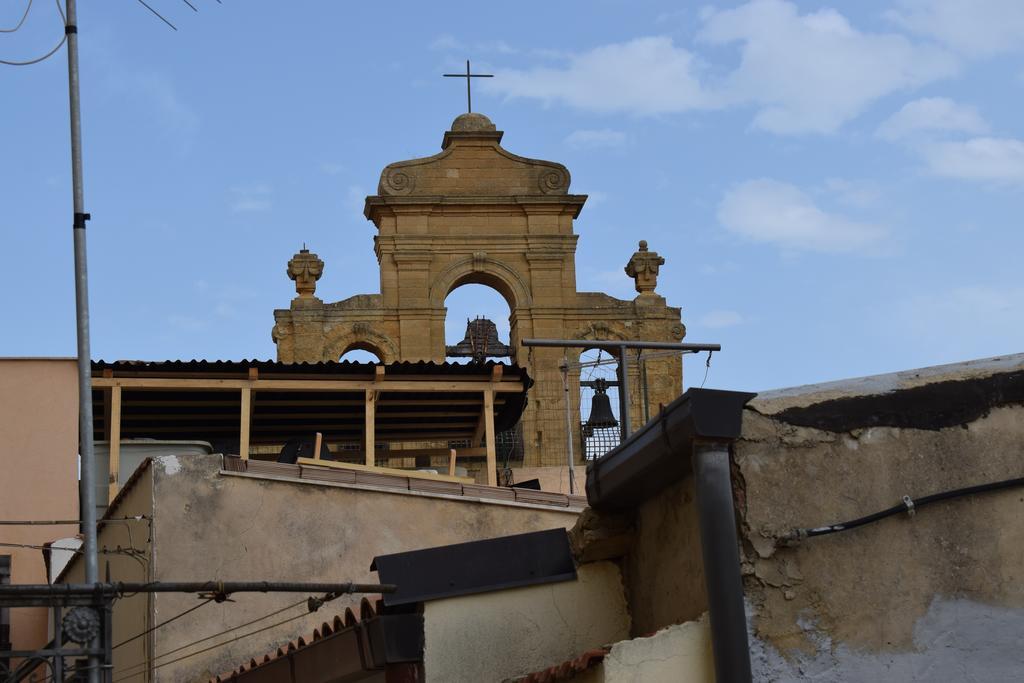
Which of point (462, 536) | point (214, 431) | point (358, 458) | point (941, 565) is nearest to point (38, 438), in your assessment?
point (214, 431)

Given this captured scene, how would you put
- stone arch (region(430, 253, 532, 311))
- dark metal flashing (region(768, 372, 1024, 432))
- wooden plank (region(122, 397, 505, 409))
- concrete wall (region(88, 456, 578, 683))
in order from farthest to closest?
stone arch (region(430, 253, 532, 311)) → wooden plank (region(122, 397, 505, 409)) → concrete wall (region(88, 456, 578, 683)) → dark metal flashing (region(768, 372, 1024, 432))

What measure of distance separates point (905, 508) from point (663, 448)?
4.06 ft

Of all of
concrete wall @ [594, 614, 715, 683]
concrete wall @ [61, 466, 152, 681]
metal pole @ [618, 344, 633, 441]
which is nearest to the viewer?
concrete wall @ [594, 614, 715, 683]

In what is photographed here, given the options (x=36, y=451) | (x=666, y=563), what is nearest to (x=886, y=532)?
(x=666, y=563)

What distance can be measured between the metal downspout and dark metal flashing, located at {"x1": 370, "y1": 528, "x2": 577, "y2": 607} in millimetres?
2394

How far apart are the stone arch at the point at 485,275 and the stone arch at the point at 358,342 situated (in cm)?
110

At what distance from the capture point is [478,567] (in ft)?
34.6

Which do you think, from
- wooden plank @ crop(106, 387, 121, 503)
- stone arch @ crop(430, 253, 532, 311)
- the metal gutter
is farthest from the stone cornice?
the metal gutter

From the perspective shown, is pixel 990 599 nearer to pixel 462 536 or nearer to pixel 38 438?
pixel 462 536

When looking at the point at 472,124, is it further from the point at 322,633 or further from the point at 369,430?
the point at 322,633

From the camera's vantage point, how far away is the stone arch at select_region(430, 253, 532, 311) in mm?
29609

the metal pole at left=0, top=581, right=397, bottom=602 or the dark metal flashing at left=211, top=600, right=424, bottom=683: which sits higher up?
the metal pole at left=0, top=581, right=397, bottom=602

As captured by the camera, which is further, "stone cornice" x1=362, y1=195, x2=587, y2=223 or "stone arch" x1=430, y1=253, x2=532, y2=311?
"stone cornice" x1=362, y1=195, x2=587, y2=223

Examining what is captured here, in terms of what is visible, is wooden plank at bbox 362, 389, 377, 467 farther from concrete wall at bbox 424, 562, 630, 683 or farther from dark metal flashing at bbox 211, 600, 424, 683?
concrete wall at bbox 424, 562, 630, 683
